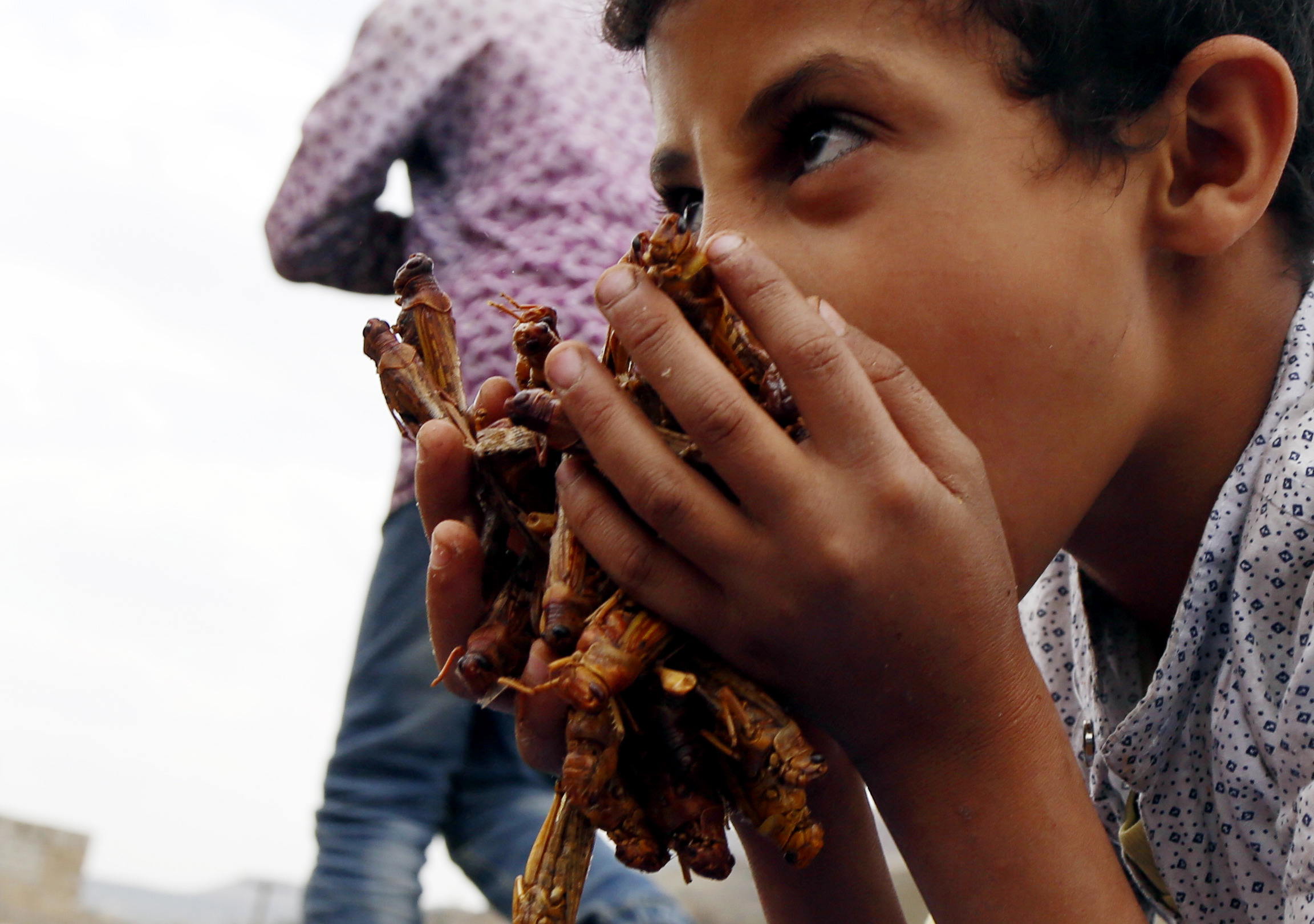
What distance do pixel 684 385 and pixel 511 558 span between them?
0.27 metres

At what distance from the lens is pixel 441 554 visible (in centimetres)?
94

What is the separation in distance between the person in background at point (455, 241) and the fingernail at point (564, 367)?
0.81 m

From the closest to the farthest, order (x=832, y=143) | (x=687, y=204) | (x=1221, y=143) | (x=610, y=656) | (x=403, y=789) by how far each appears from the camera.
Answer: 1. (x=610, y=656)
2. (x=832, y=143)
3. (x=1221, y=143)
4. (x=687, y=204)
5. (x=403, y=789)

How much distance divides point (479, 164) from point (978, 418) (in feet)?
3.48

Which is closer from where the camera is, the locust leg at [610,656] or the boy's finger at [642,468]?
the locust leg at [610,656]

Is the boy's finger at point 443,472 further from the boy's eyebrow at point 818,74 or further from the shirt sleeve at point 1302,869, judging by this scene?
the shirt sleeve at point 1302,869

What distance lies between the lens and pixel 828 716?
34.0 inches

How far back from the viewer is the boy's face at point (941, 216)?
3.05 ft

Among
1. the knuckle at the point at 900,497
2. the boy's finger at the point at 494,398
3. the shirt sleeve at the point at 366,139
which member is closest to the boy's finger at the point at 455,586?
the boy's finger at the point at 494,398

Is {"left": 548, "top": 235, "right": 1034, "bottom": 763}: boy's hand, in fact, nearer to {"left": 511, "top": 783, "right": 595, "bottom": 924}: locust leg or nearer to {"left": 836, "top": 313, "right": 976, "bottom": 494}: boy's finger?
{"left": 836, "top": 313, "right": 976, "bottom": 494}: boy's finger

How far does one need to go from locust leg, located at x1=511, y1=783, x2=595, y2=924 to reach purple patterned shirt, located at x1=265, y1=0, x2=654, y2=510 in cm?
92

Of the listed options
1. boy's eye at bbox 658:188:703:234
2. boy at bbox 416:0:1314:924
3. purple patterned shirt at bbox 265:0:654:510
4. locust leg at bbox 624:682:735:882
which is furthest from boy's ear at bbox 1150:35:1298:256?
purple patterned shirt at bbox 265:0:654:510

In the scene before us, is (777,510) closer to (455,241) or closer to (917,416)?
(917,416)

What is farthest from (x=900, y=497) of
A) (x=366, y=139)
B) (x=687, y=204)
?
(x=366, y=139)
